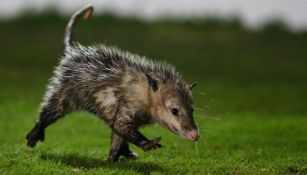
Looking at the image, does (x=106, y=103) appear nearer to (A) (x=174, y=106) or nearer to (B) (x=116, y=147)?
(B) (x=116, y=147)

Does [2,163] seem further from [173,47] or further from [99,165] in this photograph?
[173,47]

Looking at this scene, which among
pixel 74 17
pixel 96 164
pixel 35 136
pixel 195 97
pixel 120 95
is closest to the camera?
pixel 120 95

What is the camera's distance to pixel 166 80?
870 cm

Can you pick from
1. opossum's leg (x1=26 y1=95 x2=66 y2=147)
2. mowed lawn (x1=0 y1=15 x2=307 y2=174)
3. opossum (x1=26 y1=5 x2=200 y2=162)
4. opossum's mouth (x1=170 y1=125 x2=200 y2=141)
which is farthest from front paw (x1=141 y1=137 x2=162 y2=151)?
opossum's leg (x1=26 y1=95 x2=66 y2=147)

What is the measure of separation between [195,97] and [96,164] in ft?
31.5

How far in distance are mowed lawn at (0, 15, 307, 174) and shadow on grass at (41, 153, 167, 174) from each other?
0.04ft

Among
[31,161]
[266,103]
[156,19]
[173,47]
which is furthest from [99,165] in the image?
[156,19]

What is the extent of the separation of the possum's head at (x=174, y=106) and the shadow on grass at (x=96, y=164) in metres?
0.64

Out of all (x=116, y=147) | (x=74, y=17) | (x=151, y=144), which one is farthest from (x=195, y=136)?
(x=74, y=17)

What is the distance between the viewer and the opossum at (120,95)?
8.42 metres

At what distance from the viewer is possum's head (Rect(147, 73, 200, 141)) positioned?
324 inches

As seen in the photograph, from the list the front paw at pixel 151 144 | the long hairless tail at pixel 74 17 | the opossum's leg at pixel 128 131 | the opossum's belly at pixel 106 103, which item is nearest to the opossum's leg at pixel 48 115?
the opossum's belly at pixel 106 103

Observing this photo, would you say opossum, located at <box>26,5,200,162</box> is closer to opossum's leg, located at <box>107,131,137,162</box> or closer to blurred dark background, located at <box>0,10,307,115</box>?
opossum's leg, located at <box>107,131,137,162</box>

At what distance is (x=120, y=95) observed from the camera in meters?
8.80
